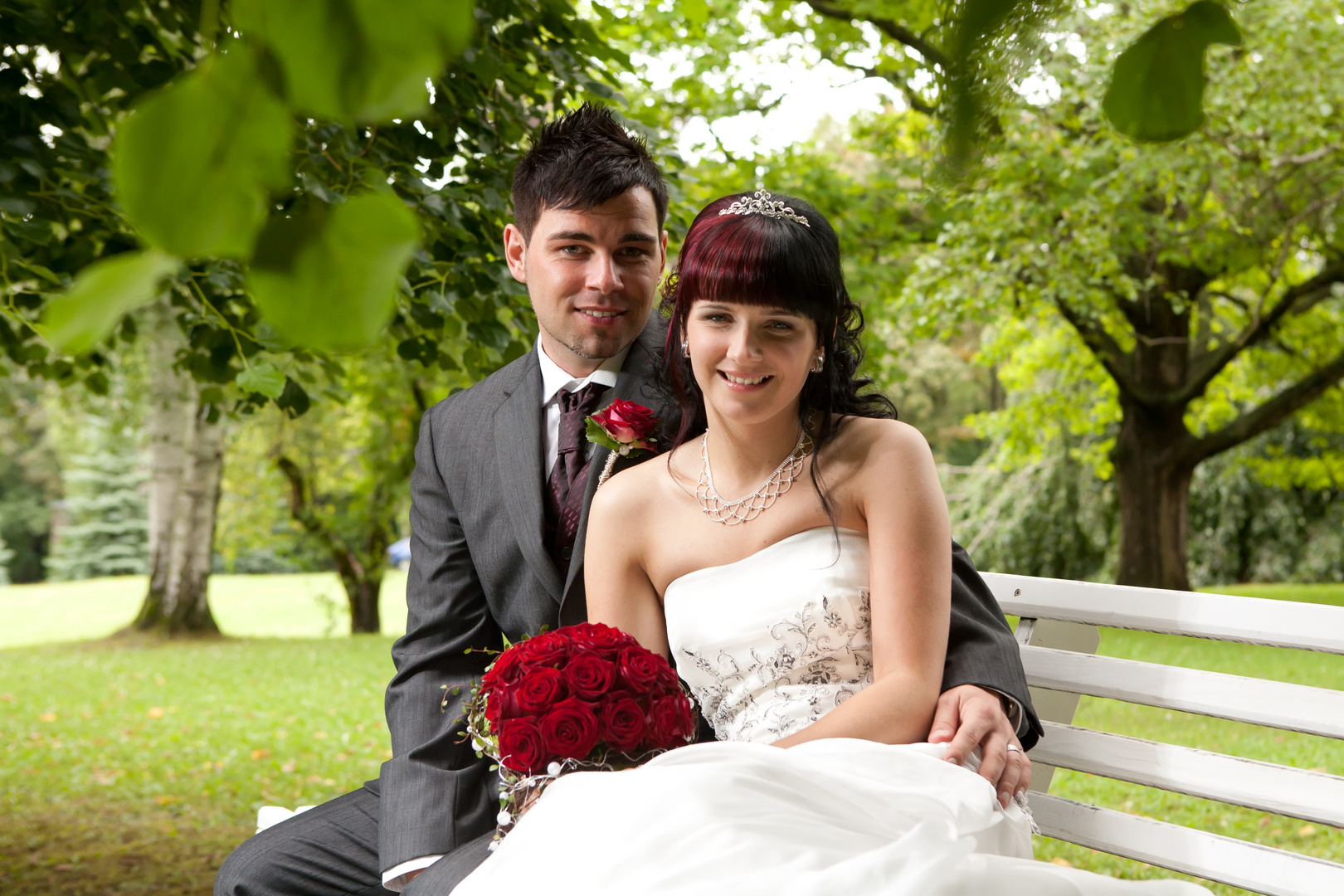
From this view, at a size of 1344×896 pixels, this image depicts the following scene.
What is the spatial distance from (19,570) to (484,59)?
3567 centimetres

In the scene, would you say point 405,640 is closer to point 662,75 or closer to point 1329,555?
point 662,75

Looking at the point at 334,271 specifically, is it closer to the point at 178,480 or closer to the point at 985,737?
the point at 985,737

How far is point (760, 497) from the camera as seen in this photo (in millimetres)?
2467

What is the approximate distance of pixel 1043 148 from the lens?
966 centimetres

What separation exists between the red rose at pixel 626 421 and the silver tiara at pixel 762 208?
1.69ft

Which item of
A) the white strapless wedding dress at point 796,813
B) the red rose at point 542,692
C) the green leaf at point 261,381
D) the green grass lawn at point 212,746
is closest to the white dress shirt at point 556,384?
the white strapless wedding dress at point 796,813

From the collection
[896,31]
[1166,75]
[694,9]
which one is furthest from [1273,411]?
[1166,75]

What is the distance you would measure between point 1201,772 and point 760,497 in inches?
40.8

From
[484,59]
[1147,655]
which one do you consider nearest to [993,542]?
[1147,655]

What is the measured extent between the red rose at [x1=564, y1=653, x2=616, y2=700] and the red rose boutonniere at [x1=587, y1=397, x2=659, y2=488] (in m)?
0.74

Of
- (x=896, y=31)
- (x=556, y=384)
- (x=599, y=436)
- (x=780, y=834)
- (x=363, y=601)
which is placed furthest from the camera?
(x=363, y=601)

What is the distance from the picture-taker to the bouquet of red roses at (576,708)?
192 cm

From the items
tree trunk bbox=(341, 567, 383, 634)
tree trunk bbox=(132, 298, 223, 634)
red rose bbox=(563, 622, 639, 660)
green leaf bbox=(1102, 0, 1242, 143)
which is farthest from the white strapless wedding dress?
tree trunk bbox=(341, 567, 383, 634)

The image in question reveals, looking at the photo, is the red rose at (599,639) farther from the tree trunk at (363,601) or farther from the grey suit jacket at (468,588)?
the tree trunk at (363,601)
